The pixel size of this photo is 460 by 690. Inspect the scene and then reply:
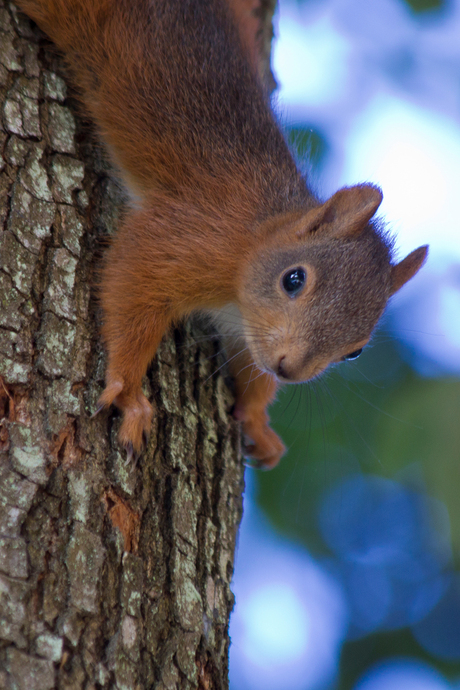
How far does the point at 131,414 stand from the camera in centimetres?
202

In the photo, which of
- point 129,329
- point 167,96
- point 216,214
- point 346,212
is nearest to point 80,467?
point 129,329

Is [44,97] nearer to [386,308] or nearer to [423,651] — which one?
[386,308]

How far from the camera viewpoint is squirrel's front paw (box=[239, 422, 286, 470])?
2959mm

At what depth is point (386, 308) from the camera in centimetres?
285

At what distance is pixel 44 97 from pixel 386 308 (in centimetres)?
161

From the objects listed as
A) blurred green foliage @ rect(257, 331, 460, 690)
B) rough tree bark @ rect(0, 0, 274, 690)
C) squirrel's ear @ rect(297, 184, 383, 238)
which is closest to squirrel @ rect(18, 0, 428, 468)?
squirrel's ear @ rect(297, 184, 383, 238)

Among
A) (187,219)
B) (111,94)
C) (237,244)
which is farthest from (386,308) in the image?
(111,94)

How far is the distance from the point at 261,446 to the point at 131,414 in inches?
44.0

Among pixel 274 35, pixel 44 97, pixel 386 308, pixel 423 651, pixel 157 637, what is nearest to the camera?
pixel 157 637

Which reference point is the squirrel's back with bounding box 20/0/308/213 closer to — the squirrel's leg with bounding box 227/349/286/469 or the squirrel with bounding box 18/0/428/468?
the squirrel with bounding box 18/0/428/468

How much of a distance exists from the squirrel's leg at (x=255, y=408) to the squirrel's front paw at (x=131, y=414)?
642mm

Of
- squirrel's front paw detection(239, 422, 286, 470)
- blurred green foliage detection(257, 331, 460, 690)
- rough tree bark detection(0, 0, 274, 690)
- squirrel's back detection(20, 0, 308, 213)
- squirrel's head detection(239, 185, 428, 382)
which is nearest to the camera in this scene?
rough tree bark detection(0, 0, 274, 690)

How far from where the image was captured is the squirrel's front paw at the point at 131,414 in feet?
6.33

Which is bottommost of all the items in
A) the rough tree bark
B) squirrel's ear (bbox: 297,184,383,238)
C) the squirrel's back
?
the rough tree bark
